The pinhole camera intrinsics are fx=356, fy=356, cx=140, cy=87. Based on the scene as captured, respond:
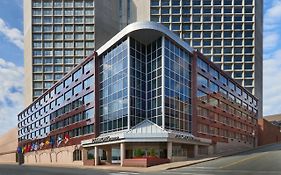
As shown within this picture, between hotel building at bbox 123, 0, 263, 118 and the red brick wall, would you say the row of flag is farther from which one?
hotel building at bbox 123, 0, 263, 118

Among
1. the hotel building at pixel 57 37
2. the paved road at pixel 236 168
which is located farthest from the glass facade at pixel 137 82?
the hotel building at pixel 57 37

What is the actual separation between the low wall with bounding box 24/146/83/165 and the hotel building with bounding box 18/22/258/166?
0.42m

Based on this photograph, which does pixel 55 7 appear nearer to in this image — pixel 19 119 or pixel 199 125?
pixel 19 119

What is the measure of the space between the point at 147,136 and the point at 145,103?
22.6ft

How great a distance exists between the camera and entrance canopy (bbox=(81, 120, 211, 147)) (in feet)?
150

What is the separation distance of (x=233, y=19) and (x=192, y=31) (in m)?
14.3

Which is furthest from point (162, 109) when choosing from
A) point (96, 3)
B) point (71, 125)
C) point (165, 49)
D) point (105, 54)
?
point (96, 3)

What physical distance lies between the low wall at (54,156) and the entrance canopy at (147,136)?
13813 millimetres

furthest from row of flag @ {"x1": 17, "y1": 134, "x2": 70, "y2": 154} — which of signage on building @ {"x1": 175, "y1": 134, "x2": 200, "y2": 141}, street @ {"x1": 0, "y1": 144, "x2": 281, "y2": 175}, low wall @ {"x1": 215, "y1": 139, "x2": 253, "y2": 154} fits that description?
street @ {"x1": 0, "y1": 144, "x2": 281, "y2": 175}

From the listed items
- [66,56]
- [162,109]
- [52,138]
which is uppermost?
[66,56]

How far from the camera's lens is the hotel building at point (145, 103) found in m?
48.2

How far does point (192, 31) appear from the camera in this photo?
121438mm

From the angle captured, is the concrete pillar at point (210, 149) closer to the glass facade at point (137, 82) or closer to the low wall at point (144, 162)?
the glass facade at point (137, 82)

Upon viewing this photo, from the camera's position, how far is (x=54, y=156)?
78500 millimetres
